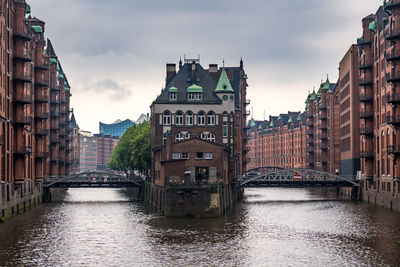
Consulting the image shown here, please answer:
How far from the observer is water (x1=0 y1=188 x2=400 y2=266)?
45.9 metres

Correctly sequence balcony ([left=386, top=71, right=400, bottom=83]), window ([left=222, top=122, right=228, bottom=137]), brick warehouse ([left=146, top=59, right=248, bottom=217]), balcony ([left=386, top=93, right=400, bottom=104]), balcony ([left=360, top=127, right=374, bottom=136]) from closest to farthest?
brick warehouse ([left=146, top=59, right=248, bottom=217])
balcony ([left=386, top=71, right=400, bottom=83])
balcony ([left=386, top=93, right=400, bottom=104])
balcony ([left=360, top=127, right=374, bottom=136])
window ([left=222, top=122, right=228, bottom=137])

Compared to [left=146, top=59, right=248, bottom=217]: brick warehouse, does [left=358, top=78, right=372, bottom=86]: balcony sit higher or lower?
higher

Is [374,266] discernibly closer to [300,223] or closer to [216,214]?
[300,223]

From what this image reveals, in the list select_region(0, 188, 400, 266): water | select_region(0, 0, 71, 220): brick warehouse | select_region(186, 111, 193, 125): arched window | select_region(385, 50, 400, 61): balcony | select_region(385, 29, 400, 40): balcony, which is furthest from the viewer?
select_region(186, 111, 193, 125): arched window

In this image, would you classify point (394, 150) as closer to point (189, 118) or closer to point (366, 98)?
point (366, 98)

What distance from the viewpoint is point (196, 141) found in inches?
3187

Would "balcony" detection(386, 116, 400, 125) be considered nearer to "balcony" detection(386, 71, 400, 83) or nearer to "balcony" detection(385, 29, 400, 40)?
"balcony" detection(386, 71, 400, 83)

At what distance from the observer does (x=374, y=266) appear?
141 ft

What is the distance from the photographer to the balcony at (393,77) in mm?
80062

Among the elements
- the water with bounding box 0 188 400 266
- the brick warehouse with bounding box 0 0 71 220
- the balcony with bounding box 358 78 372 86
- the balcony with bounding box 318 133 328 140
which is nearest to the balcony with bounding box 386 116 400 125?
the water with bounding box 0 188 400 266

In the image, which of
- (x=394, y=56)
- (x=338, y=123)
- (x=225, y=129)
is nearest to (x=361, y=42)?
(x=394, y=56)

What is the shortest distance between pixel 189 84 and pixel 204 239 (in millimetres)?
54347

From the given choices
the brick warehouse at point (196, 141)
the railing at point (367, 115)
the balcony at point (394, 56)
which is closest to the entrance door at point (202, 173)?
the brick warehouse at point (196, 141)

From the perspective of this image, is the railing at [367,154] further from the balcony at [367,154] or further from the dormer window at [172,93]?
the dormer window at [172,93]
